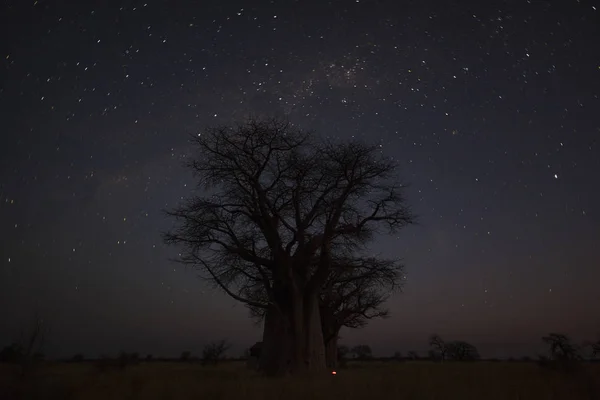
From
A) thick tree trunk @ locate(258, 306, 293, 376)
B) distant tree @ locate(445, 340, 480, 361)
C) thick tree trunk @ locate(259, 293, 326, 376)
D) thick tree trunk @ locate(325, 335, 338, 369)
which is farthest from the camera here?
distant tree @ locate(445, 340, 480, 361)

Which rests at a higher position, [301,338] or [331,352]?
[331,352]

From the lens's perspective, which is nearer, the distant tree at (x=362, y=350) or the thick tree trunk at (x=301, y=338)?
the thick tree trunk at (x=301, y=338)

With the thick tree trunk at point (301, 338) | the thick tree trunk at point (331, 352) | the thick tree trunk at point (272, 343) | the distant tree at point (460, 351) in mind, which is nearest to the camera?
the thick tree trunk at point (301, 338)

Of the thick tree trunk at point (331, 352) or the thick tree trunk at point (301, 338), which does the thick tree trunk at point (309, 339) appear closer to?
the thick tree trunk at point (301, 338)

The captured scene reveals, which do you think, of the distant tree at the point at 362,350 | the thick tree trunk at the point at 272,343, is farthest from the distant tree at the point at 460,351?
the thick tree trunk at the point at 272,343

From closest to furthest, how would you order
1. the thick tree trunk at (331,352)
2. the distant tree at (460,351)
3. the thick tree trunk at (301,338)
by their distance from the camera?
the thick tree trunk at (301,338) < the thick tree trunk at (331,352) < the distant tree at (460,351)

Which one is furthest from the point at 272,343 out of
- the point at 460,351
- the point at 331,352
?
the point at 460,351

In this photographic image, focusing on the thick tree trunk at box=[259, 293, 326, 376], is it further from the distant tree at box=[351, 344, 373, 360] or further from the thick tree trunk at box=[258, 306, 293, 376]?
the distant tree at box=[351, 344, 373, 360]

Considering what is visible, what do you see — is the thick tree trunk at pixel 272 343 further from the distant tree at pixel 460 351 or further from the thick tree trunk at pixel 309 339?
the distant tree at pixel 460 351

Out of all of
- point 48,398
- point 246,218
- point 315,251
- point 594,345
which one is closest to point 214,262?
point 246,218

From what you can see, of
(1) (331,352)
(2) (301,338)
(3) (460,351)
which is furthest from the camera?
(3) (460,351)

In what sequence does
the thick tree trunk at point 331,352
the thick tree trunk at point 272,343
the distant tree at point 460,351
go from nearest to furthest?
the thick tree trunk at point 272,343, the thick tree trunk at point 331,352, the distant tree at point 460,351

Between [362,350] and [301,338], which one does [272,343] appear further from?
[362,350]

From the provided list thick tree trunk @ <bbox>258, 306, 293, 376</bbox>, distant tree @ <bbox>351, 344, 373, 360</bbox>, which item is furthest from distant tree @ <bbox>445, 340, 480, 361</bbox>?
thick tree trunk @ <bbox>258, 306, 293, 376</bbox>
